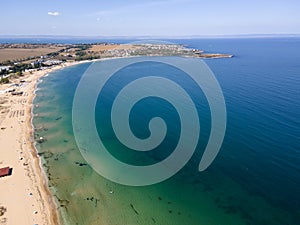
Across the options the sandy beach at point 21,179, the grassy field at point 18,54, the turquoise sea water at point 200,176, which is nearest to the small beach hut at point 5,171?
the sandy beach at point 21,179

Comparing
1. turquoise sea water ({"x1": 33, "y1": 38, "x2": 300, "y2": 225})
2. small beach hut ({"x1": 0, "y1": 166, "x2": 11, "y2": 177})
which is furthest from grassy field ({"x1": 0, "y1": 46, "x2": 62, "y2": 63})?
small beach hut ({"x1": 0, "y1": 166, "x2": 11, "y2": 177})

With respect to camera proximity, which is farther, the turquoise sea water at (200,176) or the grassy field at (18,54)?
the grassy field at (18,54)

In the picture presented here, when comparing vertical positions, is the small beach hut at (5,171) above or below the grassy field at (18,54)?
above

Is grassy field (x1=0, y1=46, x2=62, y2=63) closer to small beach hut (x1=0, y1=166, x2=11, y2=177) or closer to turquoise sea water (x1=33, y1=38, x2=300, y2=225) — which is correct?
turquoise sea water (x1=33, y1=38, x2=300, y2=225)

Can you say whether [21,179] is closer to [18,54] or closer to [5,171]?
[5,171]

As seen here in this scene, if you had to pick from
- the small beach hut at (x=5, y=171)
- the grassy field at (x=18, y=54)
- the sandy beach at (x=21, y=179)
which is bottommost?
the grassy field at (x=18, y=54)

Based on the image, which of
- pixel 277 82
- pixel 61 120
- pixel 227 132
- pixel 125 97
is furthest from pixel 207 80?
pixel 61 120

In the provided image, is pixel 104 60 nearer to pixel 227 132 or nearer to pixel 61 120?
pixel 61 120

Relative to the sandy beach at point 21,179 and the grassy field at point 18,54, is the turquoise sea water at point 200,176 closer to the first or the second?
the sandy beach at point 21,179
